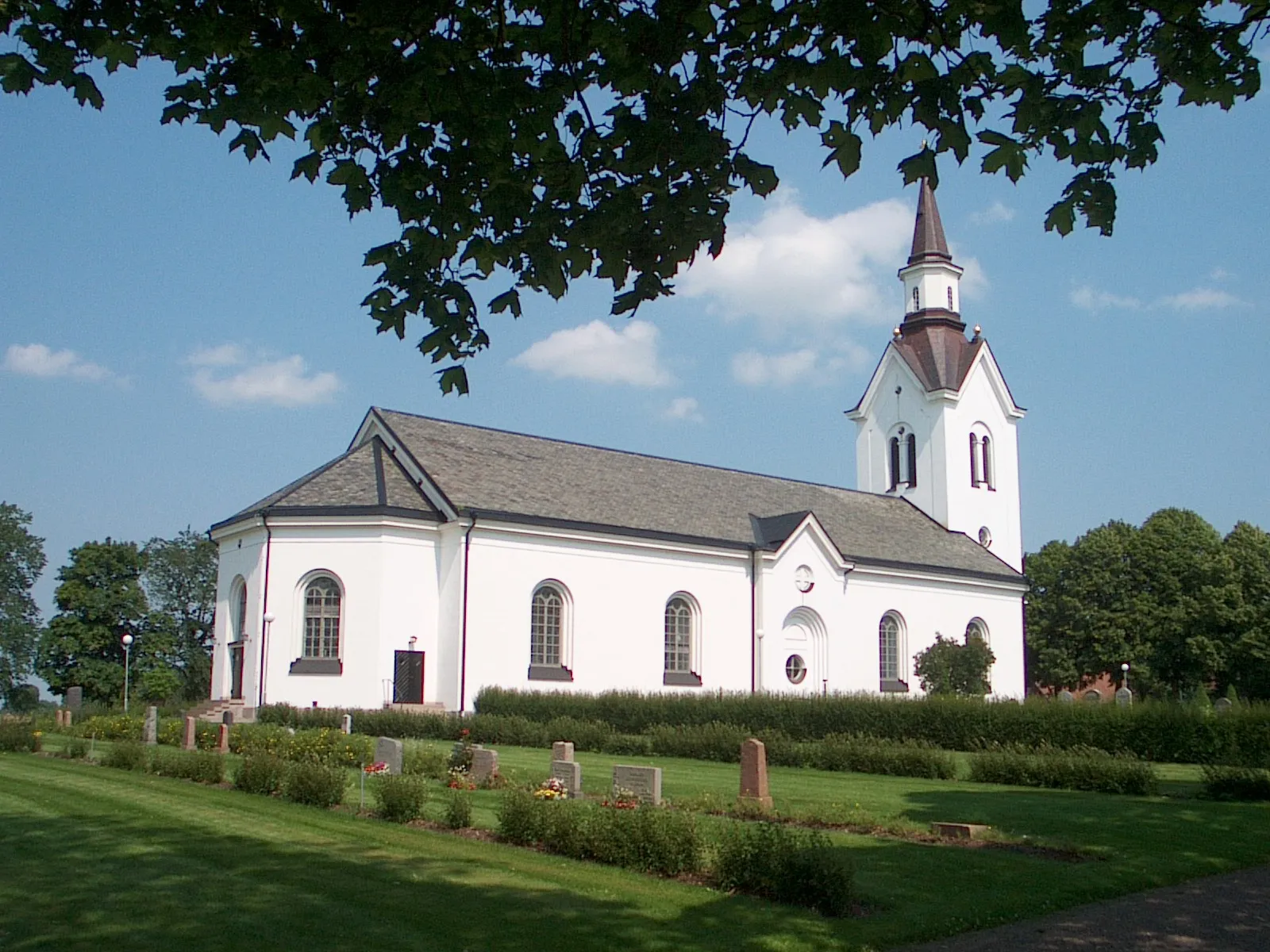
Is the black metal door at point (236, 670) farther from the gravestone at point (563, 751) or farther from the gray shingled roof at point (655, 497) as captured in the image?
the gravestone at point (563, 751)

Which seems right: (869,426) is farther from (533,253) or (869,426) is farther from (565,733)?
(533,253)

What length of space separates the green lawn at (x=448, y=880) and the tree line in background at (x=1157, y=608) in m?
42.8

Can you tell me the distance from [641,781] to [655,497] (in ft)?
88.3

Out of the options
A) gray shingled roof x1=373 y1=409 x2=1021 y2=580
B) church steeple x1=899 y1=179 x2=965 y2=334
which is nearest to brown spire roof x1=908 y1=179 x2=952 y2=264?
church steeple x1=899 y1=179 x2=965 y2=334

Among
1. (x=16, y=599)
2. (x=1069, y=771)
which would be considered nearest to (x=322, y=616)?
(x=1069, y=771)

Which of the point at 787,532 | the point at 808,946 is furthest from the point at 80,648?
the point at 808,946

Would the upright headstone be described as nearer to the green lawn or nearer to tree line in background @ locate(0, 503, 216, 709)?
the green lawn

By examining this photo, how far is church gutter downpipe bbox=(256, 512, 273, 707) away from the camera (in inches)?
1353

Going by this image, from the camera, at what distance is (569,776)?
57.3 ft

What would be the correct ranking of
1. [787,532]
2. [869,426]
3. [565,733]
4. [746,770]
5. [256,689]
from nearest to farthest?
1. [746,770]
2. [565,733]
3. [256,689]
4. [787,532]
5. [869,426]

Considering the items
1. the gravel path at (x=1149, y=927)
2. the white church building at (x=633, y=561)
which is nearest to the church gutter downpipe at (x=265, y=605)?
the white church building at (x=633, y=561)

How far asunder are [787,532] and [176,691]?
32535mm

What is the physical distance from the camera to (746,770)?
54.7 feet

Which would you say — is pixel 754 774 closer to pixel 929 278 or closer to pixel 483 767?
pixel 483 767
